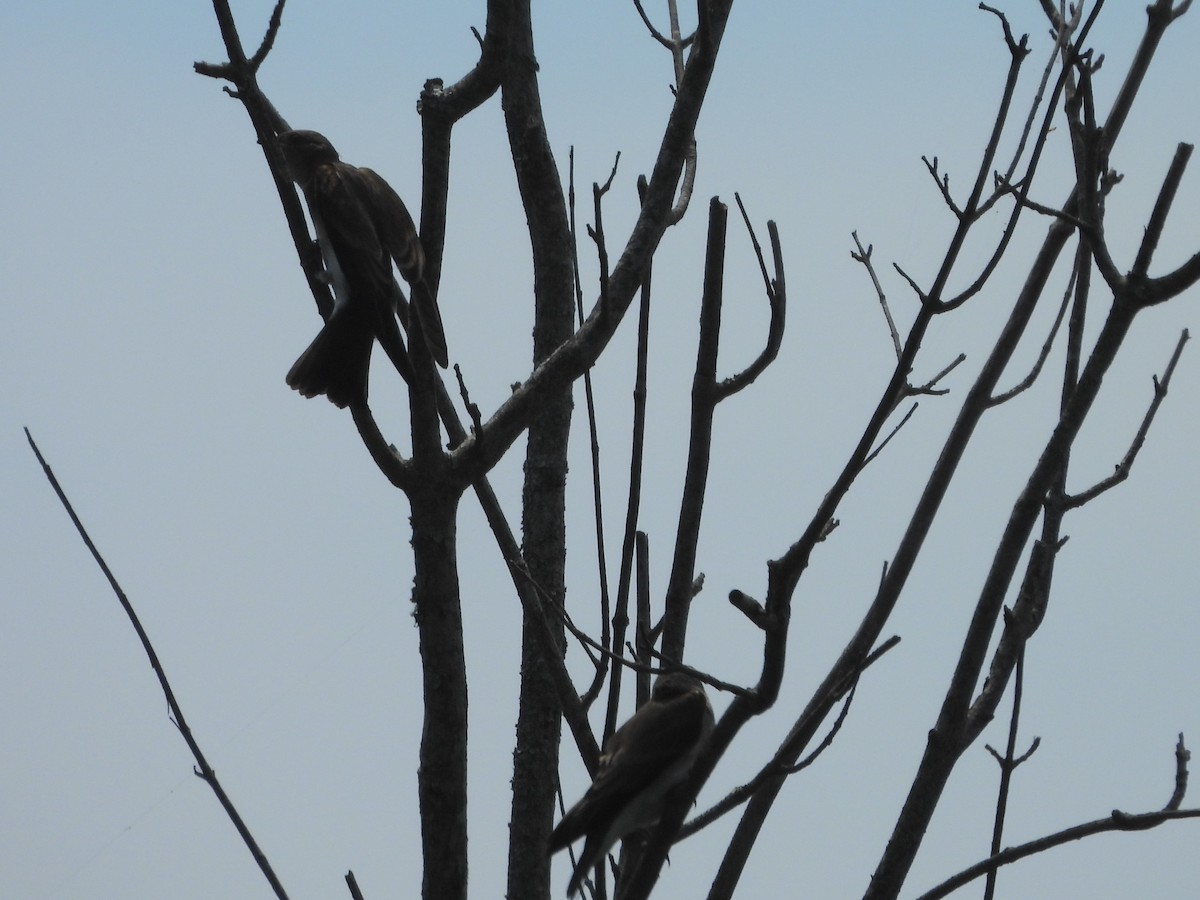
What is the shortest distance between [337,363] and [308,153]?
1.57m

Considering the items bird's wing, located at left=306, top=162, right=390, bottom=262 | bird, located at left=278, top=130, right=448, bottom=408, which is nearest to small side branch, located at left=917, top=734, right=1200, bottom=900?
bird, located at left=278, top=130, right=448, bottom=408

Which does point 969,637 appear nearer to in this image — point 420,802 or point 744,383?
point 744,383

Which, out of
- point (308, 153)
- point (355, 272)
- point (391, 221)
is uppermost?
point (308, 153)

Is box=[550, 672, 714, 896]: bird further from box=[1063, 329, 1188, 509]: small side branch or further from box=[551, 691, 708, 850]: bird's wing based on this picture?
box=[1063, 329, 1188, 509]: small side branch

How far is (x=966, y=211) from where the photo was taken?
9.04 feet

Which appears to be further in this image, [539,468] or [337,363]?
[539,468]

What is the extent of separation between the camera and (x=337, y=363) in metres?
3.81

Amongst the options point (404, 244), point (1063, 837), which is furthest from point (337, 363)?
point (1063, 837)

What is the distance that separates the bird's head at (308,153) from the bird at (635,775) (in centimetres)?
222

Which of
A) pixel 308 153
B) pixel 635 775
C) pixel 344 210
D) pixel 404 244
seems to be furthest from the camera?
pixel 308 153

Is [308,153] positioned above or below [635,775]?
above

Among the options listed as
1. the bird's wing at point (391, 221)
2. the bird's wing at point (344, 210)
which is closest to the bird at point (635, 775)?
the bird's wing at point (391, 221)

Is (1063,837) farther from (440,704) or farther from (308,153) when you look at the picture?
(308,153)

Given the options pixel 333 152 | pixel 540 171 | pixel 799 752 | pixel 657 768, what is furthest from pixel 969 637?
pixel 333 152
